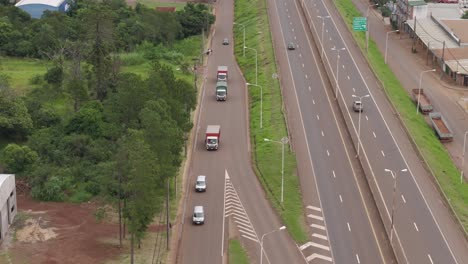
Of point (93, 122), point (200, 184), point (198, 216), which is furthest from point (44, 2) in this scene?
point (198, 216)

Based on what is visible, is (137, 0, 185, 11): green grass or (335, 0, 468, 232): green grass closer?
(335, 0, 468, 232): green grass

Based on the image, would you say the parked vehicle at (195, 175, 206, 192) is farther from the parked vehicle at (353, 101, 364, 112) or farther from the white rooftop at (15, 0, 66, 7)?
the white rooftop at (15, 0, 66, 7)

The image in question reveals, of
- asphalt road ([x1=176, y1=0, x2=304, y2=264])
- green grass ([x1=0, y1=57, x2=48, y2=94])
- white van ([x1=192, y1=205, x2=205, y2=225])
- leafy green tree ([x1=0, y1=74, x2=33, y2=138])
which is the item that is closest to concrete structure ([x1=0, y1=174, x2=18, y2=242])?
asphalt road ([x1=176, y1=0, x2=304, y2=264])

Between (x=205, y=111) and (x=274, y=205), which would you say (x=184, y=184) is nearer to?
(x=274, y=205)

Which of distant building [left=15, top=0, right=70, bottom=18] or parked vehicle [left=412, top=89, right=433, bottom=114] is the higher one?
distant building [left=15, top=0, right=70, bottom=18]

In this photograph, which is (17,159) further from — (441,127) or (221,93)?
(441,127)

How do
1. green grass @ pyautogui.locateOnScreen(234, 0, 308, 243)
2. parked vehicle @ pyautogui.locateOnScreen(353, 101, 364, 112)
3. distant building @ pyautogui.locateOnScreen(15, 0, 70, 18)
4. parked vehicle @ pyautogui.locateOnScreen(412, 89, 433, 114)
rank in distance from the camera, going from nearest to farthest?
green grass @ pyautogui.locateOnScreen(234, 0, 308, 243)
parked vehicle @ pyautogui.locateOnScreen(353, 101, 364, 112)
parked vehicle @ pyautogui.locateOnScreen(412, 89, 433, 114)
distant building @ pyautogui.locateOnScreen(15, 0, 70, 18)

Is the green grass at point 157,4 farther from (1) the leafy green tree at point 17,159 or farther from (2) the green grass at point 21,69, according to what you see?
(1) the leafy green tree at point 17,159
